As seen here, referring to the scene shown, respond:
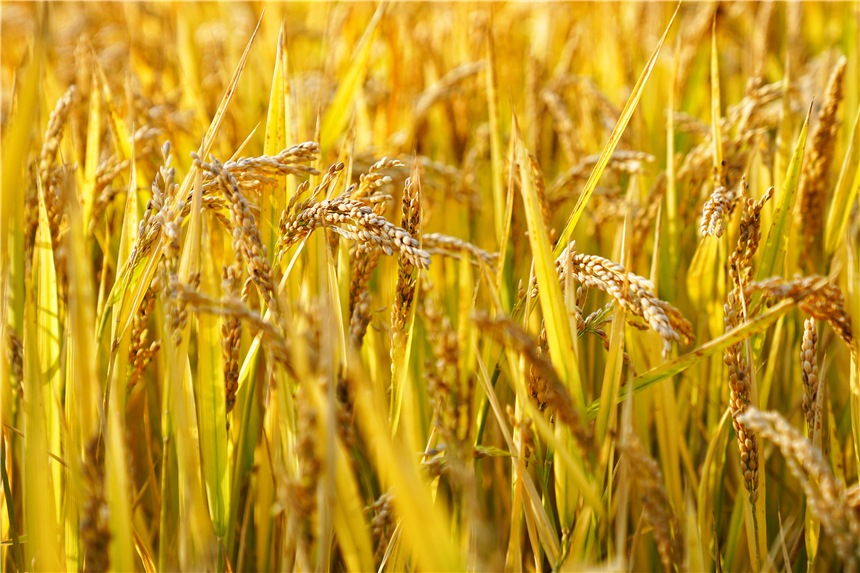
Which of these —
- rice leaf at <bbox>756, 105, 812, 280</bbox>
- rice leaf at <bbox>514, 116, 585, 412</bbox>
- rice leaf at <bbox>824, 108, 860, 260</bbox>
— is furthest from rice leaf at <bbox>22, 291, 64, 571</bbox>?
rice leaf at <bbox>824, 108, 860, 260</bbox>

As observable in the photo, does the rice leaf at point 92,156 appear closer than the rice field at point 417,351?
No

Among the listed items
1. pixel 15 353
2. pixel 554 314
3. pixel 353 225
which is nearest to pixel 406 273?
pixel 353 225

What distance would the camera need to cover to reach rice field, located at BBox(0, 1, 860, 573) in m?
0.60

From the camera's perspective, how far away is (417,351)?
3.64 ft

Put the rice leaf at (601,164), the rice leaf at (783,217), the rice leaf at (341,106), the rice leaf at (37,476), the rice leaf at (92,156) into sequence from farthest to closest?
the rice leaf at (341,106) → the rice leaf at (92,156) → the rice leaf at (783,217) → the rice leaf at (601,164) → the rice leaf at (37,476)

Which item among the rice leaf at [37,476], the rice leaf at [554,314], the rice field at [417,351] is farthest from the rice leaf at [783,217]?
the rice leaf at [37,476]

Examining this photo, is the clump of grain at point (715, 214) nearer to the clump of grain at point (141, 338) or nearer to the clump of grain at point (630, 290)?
the clump of grain at point (630, 290)

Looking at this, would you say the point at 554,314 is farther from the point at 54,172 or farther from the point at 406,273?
the point at 54,172

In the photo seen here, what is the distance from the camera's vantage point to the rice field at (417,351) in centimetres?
60

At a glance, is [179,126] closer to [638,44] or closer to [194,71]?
[194,71]

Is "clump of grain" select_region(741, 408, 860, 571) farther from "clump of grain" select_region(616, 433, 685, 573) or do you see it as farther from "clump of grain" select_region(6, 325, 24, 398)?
"clump of grain" select_region(6, 325, 24, 398)

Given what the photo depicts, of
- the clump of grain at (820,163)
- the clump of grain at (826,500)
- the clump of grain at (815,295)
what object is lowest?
the clump of grain at (826,500)

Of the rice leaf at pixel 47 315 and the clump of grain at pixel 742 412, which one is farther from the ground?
the rice leaf at pixel 47 315

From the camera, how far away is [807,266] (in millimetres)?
1363
